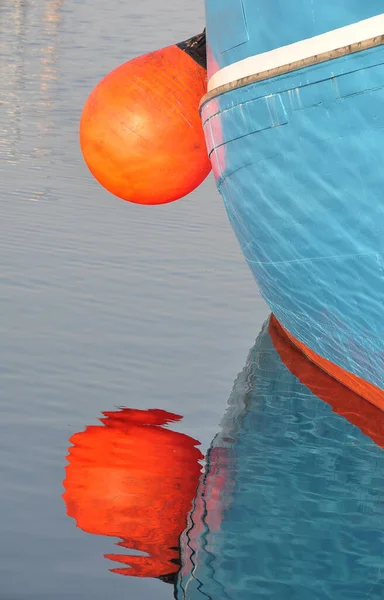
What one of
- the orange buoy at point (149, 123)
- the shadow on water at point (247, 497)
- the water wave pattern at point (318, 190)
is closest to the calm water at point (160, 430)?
the shadow on water at point (247, 497)

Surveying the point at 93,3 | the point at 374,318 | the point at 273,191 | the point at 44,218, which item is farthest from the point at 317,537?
the point at 93,3

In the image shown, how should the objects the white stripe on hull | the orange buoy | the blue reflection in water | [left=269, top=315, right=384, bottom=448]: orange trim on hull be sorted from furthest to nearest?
1. the orange buoy
2. [left=269, top=315, right=384, bottom=448]: orange trim on hull
3. the white stripe on hull
4. the blue reflection in water

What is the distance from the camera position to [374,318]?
4.91 metres

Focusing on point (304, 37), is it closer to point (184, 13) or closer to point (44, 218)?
point (44, 218)

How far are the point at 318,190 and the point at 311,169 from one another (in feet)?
0.31

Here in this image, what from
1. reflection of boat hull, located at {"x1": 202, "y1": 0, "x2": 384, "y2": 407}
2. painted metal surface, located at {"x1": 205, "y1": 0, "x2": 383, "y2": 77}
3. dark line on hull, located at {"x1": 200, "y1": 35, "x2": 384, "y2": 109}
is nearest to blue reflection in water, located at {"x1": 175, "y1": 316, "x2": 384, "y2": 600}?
reflection of boat hull, located at {"x1": 202, "y1": 0, "x2": 384, "y2": 407}

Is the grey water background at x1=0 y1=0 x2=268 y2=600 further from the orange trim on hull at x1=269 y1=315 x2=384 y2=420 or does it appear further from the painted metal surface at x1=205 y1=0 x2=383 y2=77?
the painted metal surface at x1=205 y1=0 x2=383 y2=77

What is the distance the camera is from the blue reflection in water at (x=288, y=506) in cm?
394

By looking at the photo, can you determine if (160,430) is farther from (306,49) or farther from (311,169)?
(306,49)

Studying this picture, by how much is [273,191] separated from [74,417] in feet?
4.43

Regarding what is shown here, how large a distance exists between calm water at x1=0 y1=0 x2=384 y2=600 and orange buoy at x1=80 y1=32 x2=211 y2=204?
0.82 m

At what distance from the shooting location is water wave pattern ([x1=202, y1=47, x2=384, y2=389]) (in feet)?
14.1

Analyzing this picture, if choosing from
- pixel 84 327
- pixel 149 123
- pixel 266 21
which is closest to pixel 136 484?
pixel 84 327

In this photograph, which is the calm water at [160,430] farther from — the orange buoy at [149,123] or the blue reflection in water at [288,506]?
the orange buoy at [149,123]
